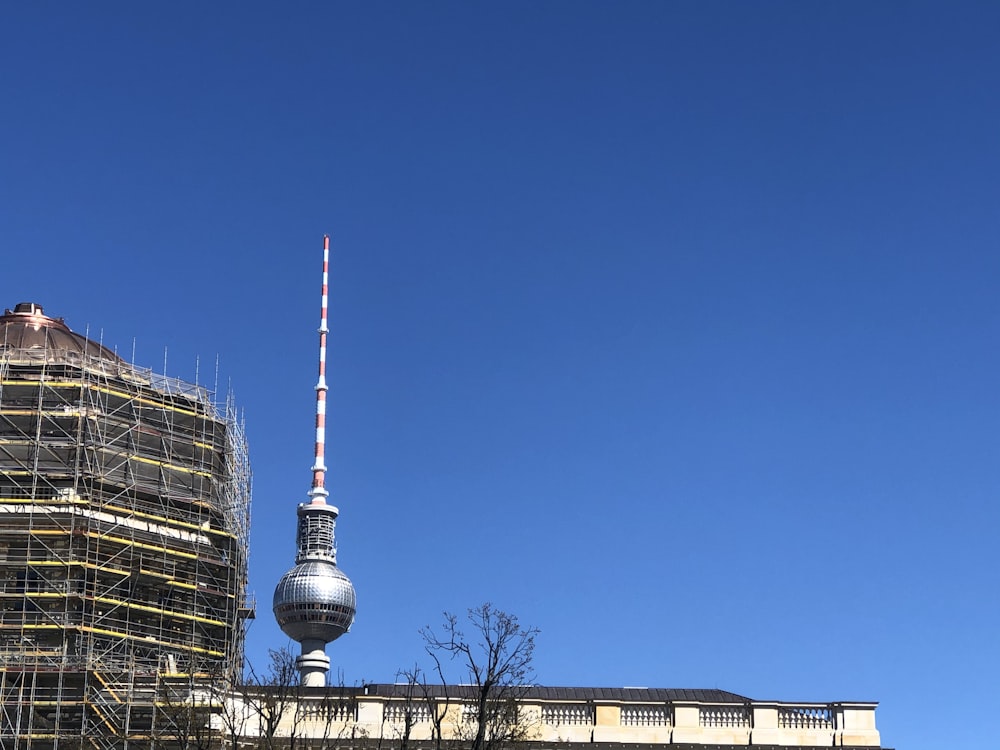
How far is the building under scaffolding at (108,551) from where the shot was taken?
285 feet

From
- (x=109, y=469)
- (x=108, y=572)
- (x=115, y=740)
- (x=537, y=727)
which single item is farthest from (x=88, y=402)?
(x=537, y=727)

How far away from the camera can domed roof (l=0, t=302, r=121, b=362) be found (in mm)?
102375

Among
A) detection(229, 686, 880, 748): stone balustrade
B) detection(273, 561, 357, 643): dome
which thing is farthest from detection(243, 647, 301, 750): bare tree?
detection(273, 561, 357, 643): dome

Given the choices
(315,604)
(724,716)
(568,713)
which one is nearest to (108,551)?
(568,713)

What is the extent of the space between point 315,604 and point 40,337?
65357 mm

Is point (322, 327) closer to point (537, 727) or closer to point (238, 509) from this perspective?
point (238, 509)

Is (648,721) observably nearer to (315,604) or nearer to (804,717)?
(804,717)

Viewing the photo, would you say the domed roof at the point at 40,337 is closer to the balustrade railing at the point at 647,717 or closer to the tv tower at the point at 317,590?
the balustrade railing at the point at 647,717

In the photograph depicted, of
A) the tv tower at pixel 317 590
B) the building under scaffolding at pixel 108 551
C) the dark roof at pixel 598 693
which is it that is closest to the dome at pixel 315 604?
the tv tower at pixel 317 590

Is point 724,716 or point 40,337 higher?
point 40,337

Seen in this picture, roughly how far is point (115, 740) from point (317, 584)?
261ft

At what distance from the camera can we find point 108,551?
92438 mm

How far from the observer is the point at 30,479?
93.4 meters

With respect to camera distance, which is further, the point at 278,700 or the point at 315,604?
the point at 315,604
